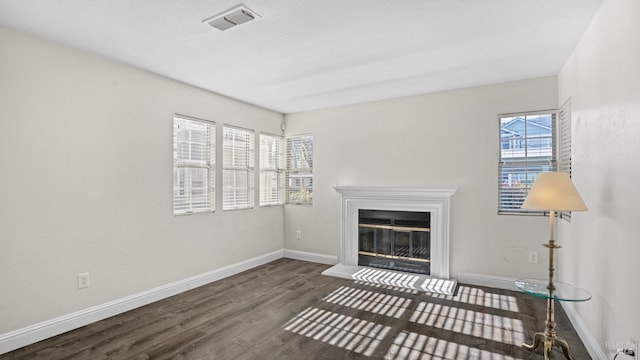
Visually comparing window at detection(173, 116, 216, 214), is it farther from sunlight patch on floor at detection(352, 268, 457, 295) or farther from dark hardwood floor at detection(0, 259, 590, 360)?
sunlight patch on floor at detection(352, 268, 457, 295)

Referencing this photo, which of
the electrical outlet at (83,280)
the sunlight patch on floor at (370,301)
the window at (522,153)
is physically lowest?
the sunlight patch on floor at (370,301)

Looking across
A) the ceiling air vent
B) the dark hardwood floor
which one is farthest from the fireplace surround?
the ceiling air vent

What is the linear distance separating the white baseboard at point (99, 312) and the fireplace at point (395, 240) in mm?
1996

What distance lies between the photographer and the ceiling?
223 cm

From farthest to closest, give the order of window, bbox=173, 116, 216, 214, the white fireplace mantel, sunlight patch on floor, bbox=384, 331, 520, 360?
1. the white fireplace mantel
2. window, bbox=173, 116, 216, 214
3. sunlight patch on floor, bbox=384, 331, 520, 360

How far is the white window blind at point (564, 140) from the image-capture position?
318cm

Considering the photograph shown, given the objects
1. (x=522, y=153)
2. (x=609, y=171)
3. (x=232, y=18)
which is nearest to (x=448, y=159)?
(x=522, y=153)

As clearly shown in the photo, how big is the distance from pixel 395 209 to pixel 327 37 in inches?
106

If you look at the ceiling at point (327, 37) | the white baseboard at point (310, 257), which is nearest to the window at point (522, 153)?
the ceiling at point (327, 37)

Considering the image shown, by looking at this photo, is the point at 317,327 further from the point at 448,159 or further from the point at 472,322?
the point at 448,159

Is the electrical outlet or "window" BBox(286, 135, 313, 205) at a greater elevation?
"window" BBox(286, 135, 313, 205)

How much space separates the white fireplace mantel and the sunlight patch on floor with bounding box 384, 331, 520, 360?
1.68m

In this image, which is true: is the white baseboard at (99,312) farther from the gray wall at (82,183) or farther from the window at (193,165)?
the window at (193,165)

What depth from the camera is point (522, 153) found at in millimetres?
3861
